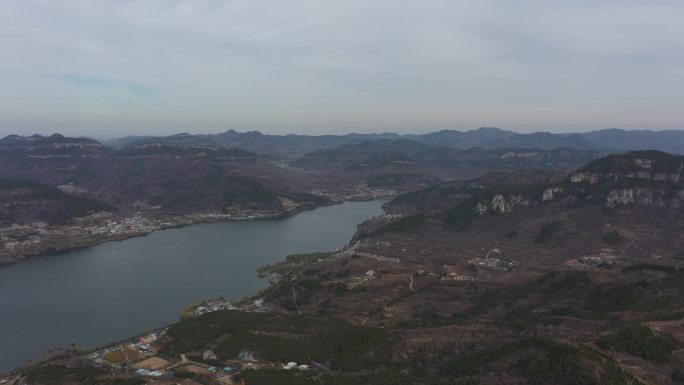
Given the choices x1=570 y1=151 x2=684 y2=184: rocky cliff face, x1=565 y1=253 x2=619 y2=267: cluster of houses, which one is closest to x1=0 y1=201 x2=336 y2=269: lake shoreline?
x1=565 y1=253 x2=619 y2=267: cluster of houses

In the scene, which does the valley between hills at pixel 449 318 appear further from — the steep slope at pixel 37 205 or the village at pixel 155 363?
the steep slope at pixel 37 205

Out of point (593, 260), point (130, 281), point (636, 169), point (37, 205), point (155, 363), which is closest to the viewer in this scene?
point (155, 363)

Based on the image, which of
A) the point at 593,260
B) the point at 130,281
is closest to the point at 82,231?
the point at 130,281

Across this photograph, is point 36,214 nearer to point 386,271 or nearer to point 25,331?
point 25,331

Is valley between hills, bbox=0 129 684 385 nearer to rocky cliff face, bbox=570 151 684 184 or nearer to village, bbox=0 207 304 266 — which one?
village, bbox=0 207 304 266

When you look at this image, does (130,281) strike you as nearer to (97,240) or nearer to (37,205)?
(97,240)

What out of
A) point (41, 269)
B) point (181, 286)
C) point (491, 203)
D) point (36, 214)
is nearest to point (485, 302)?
point (181, 286)

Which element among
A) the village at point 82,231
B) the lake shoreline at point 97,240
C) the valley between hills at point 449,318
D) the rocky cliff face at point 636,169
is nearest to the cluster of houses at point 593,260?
the valley between hills at point 449,318

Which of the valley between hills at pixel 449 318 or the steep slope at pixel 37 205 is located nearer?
the valley between hills at pixel 449 318

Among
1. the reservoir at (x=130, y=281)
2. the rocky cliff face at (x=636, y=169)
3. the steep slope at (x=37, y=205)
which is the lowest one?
the reservoir at (x=130, y=281)

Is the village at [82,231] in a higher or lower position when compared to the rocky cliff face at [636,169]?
lower
